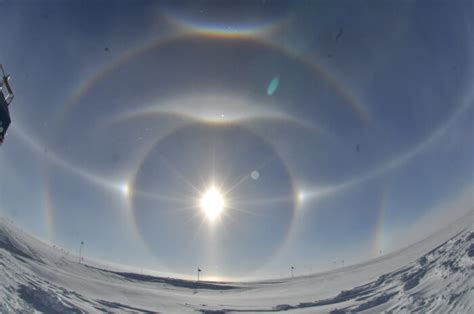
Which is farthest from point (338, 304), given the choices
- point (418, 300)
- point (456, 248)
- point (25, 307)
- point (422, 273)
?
point (25, 307)

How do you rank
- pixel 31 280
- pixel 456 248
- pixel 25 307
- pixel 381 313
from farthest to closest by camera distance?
1. pixel 456 248
2. pixel 31 280
3. pixel 381 313
4. pixel 25 307

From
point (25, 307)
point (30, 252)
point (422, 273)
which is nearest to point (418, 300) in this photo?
point (422, 273)

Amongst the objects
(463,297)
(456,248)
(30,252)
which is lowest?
(463,297)

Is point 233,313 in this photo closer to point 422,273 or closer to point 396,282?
point 396,282

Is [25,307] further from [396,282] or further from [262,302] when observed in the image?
[396,282]

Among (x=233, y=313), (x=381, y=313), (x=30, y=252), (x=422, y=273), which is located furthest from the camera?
(x=30, y=252)

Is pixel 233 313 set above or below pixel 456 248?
below

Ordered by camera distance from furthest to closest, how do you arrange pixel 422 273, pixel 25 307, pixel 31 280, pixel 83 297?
pixel 422 273, pixel 83 297, pixel 31 280, pixel 25 307

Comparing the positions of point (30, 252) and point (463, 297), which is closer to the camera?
point (463, 297)

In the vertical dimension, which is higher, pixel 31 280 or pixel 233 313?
pixel 31 280
